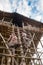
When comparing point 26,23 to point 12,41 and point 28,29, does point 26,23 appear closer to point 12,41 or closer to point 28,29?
→ point 28,29

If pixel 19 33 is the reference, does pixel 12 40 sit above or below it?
below

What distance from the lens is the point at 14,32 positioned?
15328 mm

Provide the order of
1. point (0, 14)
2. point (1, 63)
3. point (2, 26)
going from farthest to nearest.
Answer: point (0, 14), point (1, 63), point (2, 26)

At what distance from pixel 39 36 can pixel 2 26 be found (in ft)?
14.2

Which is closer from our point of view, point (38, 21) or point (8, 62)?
point (8, 62)

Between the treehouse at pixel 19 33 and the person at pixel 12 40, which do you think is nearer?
the treehouse at pixel 19 33

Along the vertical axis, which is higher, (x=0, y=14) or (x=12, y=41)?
(x=0, y=14)

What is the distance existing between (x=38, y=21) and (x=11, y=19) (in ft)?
7.88

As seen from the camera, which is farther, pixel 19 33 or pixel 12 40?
pixel 19 33

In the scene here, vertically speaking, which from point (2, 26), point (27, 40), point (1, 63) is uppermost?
point (2, 26)

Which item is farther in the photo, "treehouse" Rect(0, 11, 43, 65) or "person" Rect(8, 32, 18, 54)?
"person" Rect(8, 32, 18, 54)

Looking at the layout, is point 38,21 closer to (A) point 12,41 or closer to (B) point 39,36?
(B) point 39,36

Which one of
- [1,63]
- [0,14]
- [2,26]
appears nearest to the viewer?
[2,26]

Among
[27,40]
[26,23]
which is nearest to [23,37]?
[27,40]
